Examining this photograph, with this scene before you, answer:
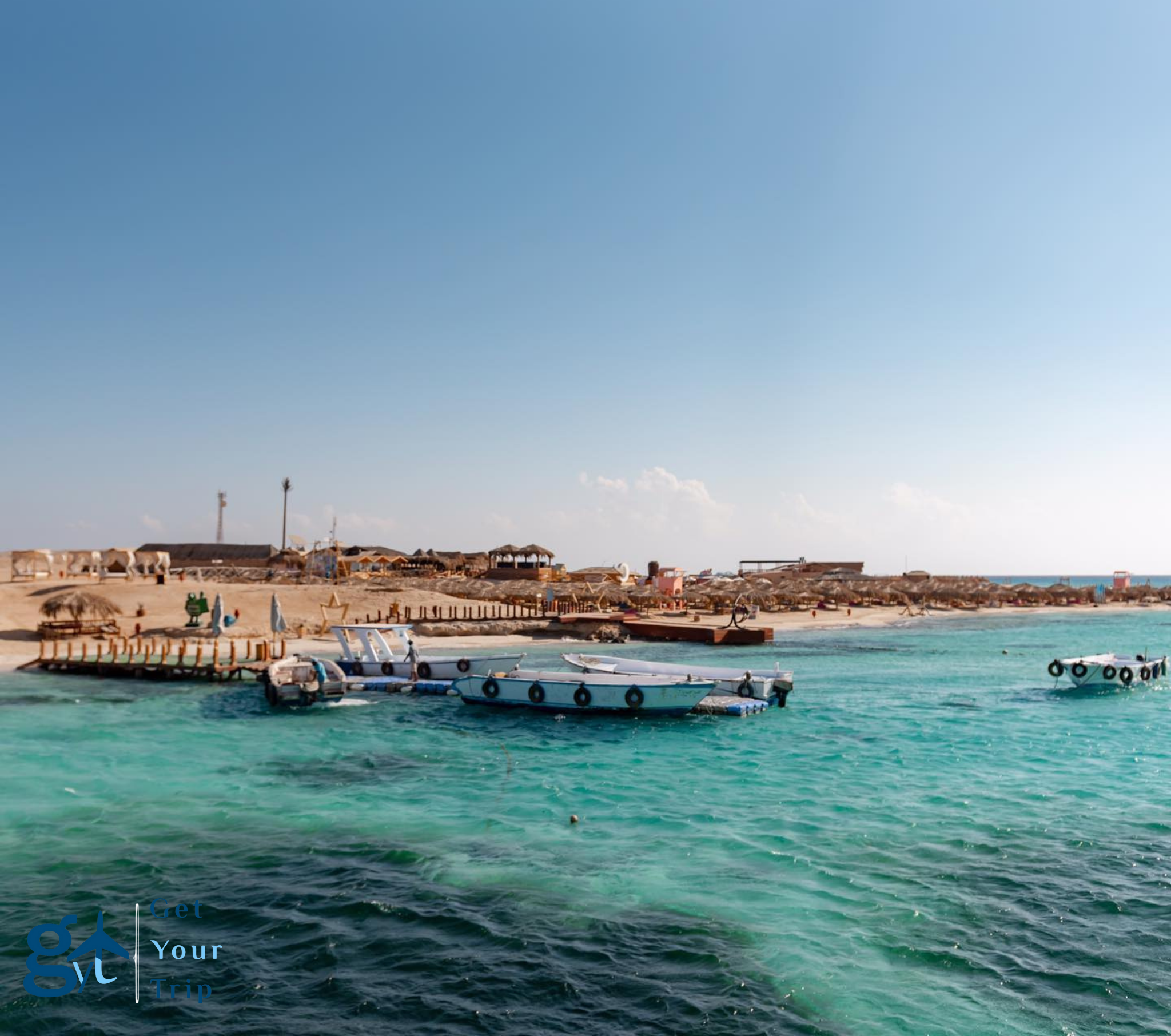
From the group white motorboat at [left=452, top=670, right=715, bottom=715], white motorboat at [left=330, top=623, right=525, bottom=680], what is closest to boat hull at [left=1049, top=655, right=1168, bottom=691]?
white motorboat at [left=452, top=670, right=715, bottom=715]

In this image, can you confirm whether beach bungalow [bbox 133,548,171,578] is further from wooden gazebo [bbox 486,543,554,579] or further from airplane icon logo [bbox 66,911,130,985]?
airplane icon logo [bbox 66,911,130,985]

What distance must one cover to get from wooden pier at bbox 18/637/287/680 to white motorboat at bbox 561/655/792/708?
14.1 m

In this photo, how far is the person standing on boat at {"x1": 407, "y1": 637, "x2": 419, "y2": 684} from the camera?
35.1m

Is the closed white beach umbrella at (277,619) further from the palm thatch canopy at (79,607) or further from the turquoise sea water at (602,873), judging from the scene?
the turquoise sea water at (602,873)

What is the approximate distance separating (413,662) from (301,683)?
574 cm

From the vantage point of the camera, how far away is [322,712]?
30109 mm

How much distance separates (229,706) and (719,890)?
2310 cm

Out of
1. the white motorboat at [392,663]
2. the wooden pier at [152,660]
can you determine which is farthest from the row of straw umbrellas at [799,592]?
the white motorboat at [392,663]

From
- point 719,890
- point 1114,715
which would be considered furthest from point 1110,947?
point 1114,715

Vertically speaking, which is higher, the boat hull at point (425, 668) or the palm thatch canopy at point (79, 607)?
the palm thatch canopy at point (79, 607)

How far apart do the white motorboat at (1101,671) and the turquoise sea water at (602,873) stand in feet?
30.8

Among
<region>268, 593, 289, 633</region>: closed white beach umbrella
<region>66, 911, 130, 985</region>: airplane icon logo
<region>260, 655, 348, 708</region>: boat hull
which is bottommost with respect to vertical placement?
<region>66, 911, 130, 985</region>: airplane icon logo

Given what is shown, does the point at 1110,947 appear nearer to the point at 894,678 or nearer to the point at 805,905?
the point at 805,905

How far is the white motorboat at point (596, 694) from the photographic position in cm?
2914
